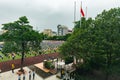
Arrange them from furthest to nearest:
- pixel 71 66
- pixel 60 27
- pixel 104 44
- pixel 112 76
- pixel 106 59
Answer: pixel 60 27 < pixel 71 66 < pixel 112 76 < pixel 106 59 < pixel 104 44

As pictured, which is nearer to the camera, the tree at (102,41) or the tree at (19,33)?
the tree at (102,41)

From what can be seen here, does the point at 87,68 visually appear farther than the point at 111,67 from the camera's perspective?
Yes

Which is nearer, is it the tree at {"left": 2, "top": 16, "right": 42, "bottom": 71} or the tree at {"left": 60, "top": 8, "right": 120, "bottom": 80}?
the tree at {"left": 60, "top": 8, "right": 120, "bottom": 80}

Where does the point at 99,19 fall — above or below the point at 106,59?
above

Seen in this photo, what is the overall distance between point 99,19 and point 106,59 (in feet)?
14.1

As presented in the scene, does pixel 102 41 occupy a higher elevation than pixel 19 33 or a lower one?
lower

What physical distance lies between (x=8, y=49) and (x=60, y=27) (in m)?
108

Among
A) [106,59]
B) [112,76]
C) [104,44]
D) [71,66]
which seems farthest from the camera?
[71,66]

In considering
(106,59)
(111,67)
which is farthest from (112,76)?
(106,59)

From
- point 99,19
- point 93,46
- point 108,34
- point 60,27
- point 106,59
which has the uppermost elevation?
point 60,27

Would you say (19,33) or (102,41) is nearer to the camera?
(102,41)

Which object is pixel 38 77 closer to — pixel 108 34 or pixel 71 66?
pixel 71 66

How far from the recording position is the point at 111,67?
19.7m

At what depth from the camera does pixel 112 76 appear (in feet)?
68.6
